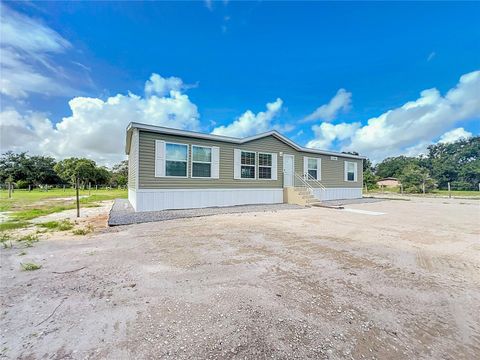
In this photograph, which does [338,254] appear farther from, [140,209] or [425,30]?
[425,30]

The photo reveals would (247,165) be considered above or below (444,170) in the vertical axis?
below

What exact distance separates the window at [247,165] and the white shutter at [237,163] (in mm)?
179

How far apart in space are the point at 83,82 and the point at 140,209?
8.25 m

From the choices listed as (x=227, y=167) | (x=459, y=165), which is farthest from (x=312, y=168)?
(x=459, y=165)

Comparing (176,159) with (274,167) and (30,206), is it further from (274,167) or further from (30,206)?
(30,206)

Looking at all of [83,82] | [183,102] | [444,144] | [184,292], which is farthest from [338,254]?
[444,144]

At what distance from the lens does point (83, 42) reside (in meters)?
9.41

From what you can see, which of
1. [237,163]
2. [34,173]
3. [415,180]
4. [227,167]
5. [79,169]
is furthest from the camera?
[34,173]

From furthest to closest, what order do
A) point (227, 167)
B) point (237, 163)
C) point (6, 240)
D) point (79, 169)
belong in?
point (79, 169)
point (237, 163)
point (227, 167)
point (6, 240)

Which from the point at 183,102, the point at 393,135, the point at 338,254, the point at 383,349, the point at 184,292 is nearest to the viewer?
the point at 383,349

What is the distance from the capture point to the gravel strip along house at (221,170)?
9.30m

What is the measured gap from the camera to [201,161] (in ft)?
34.9

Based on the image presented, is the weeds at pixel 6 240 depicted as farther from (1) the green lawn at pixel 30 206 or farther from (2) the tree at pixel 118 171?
Answer: (2) the tree at pixel 118 171

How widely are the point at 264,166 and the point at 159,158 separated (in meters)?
5.96
